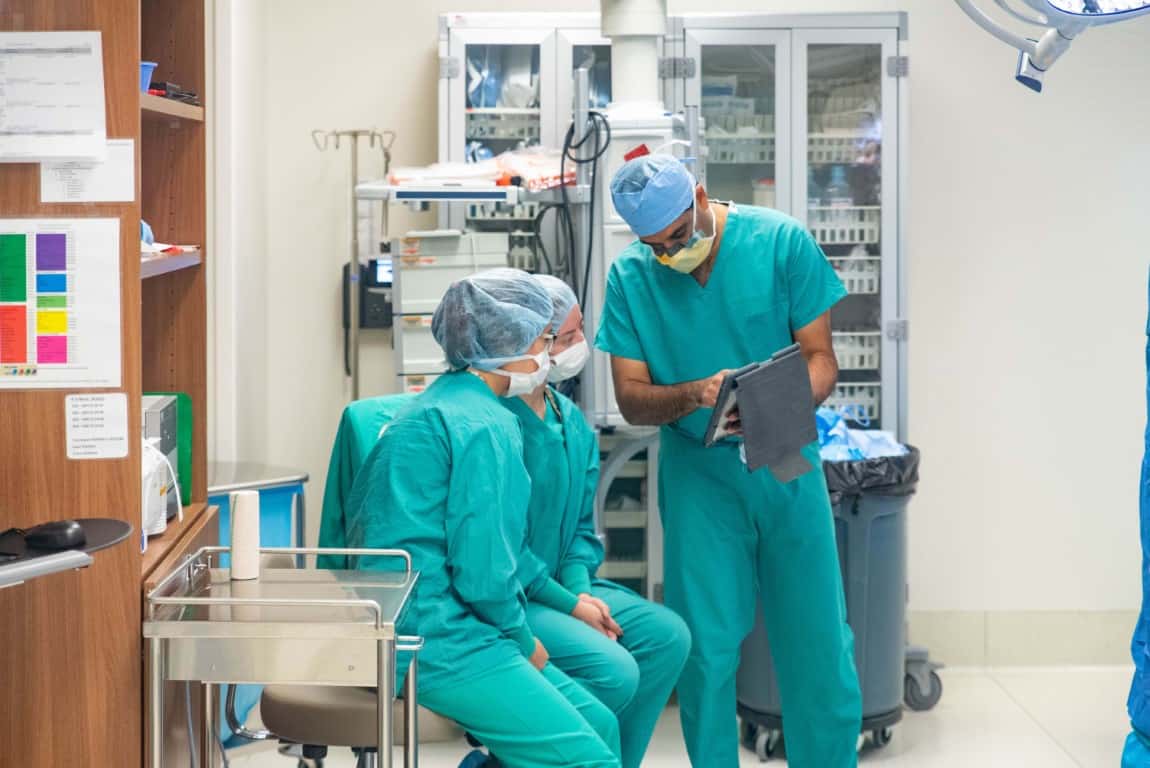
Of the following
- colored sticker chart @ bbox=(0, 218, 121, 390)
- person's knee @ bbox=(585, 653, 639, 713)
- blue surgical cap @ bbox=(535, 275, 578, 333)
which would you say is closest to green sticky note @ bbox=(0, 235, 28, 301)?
colored sticker chart @ bbox=(0, 218, 121, 390)

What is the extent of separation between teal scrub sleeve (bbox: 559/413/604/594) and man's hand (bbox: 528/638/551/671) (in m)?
0.40

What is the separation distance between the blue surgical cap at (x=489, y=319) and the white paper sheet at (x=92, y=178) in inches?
31.4

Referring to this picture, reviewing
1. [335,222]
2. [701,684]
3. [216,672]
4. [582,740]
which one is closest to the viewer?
[216,672]

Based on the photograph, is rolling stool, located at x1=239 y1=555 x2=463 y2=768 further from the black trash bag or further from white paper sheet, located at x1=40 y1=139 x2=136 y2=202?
the black trash bag

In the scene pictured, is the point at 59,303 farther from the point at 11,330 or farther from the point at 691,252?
the point at 691,252

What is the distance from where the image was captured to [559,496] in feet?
9.81

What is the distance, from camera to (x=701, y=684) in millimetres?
3213

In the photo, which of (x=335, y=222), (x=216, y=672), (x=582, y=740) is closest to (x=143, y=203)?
(x=216, y=672)

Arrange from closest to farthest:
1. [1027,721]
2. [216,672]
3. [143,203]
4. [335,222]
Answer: [216,672]
[143,203]
[1027,721]
[335,222]

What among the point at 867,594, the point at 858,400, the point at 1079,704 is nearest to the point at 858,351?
the point at 858,400

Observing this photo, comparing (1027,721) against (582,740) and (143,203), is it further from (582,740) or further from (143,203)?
(143,203)

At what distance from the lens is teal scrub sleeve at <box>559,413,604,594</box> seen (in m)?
3.07

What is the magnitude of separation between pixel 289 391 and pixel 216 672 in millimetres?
2897

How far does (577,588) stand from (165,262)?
1.17 meters
